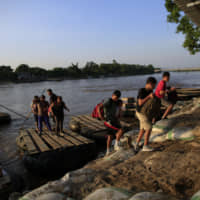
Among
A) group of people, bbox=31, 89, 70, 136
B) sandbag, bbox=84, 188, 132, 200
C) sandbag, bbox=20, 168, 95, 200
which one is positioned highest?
group of people, bbox=31, 89, 70, 136

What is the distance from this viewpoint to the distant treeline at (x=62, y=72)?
90.6 meters

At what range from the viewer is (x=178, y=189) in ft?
8.83

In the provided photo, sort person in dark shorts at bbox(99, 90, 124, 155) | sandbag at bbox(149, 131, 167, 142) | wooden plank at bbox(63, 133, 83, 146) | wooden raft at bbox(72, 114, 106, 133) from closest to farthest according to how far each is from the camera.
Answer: person in dark shorts at bbox(99, 90, 124, 155) → sandbag at bbox(149, 131, 167, 142) → wooden plank at bbox(63, 133, 83, 146) → wooden raft at bbox(72, 114, 106, 133)

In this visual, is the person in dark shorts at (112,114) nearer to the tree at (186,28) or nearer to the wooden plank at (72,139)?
the wooden plank at (72,139)

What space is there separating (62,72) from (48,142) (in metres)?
107

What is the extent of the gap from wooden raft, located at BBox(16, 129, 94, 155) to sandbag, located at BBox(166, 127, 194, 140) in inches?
121

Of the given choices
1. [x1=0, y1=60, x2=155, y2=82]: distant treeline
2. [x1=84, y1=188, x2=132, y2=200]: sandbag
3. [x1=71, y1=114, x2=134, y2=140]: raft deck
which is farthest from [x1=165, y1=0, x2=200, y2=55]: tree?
[x1=0, y1=60, x2=155, y2=82]: distant treeline

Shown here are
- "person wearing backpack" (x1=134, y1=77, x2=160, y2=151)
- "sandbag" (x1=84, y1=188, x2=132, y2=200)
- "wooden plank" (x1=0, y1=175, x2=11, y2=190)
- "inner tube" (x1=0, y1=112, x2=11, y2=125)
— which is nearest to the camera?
"sandbag" (x1=84, y1=188, x2=132, y2=200)

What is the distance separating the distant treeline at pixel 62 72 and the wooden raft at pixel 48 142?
3486 inches

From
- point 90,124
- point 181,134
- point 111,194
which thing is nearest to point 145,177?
point 111,194

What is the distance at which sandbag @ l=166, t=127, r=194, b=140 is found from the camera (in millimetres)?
4504

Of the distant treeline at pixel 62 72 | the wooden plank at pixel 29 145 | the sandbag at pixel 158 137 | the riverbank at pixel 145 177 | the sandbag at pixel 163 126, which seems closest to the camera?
the riverbank at pixel 145 177

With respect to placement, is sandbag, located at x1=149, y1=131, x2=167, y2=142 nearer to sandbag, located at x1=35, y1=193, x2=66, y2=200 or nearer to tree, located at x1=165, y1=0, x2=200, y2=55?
sandbag, located at x1=35, y1=193, x2=66, y2=200

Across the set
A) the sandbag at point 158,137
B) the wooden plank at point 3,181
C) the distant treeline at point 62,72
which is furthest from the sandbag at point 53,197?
the distant treeline at point 62,72
